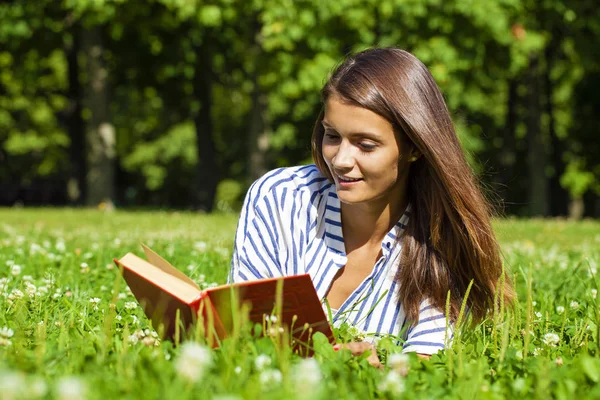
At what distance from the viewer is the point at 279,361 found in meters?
2.28

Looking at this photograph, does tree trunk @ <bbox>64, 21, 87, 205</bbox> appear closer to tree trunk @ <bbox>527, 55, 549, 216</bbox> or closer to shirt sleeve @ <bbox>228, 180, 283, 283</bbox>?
tree trunk @ <bbox>527, 55, 549, 216</bbox>

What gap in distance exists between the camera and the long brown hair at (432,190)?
3416 millimetres

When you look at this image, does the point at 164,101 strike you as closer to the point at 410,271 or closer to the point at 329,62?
the point at 329,62

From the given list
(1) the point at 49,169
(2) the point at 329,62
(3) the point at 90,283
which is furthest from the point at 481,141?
(3) the point at 90,283

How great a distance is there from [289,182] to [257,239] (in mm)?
403

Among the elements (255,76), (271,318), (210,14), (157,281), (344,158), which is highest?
(210,14)

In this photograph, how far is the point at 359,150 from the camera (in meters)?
3.40

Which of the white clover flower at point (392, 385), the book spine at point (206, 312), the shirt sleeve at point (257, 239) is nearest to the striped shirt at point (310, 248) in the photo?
the shirt sleeve at point (257, 239)

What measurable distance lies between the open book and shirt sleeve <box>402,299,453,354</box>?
0.54m

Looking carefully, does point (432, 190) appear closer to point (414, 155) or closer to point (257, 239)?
point (414, 155)

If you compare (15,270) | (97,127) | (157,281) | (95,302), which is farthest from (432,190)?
(97,127)

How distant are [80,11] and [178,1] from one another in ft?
6.71

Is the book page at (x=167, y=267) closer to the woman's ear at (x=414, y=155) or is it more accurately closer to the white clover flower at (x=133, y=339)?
the white clover flower at (x=133, y=339)

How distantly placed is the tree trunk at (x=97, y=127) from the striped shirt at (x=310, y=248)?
1620cm
